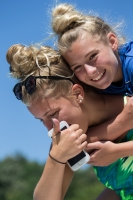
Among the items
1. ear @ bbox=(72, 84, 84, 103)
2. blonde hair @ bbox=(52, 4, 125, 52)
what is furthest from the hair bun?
ear @ bbox=(72, 84, 84, 103)

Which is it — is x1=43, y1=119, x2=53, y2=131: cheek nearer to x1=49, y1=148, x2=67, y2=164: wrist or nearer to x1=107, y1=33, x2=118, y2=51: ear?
x1=49, y1=148, x2=67, y2=164: wrist

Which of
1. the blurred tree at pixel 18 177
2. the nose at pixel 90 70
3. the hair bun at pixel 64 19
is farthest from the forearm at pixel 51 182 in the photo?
the blurred tree at pixel 18 177

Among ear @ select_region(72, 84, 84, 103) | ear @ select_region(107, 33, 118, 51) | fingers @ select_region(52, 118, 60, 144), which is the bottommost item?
fingers @ select_region(52, 118, 60, 144)

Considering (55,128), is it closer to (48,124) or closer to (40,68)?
(48,124)

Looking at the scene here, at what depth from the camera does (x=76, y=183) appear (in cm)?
4650

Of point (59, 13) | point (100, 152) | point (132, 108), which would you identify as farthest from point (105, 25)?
point (100, 152)

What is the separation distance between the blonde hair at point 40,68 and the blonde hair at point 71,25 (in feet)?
0.50

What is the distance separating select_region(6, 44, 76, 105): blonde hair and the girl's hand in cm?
33

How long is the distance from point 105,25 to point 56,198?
1.76 m

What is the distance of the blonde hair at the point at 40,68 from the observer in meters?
4.76

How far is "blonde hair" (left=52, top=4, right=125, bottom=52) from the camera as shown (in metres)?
4.88

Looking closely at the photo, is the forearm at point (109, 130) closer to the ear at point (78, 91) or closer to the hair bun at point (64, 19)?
the ear at point (78, 91)

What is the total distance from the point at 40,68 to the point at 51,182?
106cm

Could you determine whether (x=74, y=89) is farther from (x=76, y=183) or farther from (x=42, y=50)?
(x=76, y=183)
